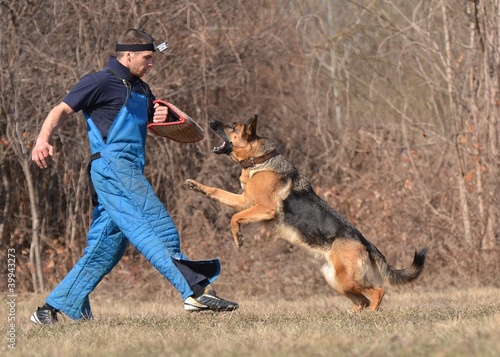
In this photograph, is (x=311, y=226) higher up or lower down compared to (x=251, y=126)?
lower down

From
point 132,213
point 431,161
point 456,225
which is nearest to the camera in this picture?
point 132,213

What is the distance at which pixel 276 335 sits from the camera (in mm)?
5176

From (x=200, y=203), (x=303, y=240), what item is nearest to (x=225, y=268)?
(x=200, y=203)

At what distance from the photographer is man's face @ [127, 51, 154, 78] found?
6246 mm

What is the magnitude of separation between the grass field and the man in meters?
0.34

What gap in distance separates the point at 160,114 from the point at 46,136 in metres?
0.94

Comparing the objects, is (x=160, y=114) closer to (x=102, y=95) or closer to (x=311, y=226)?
(x=102, y=95)

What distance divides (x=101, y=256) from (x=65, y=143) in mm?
5051

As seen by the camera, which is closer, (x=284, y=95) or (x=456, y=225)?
(x=456, y=225)

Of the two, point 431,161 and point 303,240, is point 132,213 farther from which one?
point 431,161

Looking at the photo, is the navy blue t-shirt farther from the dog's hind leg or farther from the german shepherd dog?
the dog's hind leg

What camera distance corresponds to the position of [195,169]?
1245 centimetres

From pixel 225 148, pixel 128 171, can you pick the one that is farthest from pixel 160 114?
pixel 225 148

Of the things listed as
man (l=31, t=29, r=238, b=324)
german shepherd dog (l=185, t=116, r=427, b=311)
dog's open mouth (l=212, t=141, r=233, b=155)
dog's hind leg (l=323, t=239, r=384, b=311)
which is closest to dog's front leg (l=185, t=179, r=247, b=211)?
german shepherd dog (l=185, t=116, r=427, b=311)
